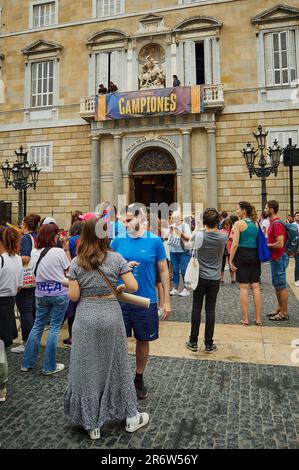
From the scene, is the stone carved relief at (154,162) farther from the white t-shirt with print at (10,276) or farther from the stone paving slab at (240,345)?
the white t-shirt with print at (10,276)

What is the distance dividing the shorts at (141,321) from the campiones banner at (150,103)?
15.1 meters

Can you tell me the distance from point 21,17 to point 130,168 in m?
12.2

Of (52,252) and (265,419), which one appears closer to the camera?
(265,419)

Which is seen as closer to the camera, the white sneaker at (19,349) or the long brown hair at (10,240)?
the long brown hair at (10,240)

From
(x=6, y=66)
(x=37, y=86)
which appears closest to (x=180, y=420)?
(x=37, y=86)

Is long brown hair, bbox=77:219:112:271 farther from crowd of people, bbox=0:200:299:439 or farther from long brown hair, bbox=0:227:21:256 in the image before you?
long brown hair, bbox=0:227:21:256

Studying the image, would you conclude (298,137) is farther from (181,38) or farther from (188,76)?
(181,38)

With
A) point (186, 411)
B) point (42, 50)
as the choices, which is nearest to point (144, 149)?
point (42, 50)

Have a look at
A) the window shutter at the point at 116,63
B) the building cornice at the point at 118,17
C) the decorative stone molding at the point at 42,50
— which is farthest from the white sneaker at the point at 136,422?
the decorative stone molding at the point at 42,50

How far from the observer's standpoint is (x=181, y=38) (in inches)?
706

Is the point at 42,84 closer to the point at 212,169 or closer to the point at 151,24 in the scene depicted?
the point at 151,24

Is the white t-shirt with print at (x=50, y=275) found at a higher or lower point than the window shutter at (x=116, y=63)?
lower

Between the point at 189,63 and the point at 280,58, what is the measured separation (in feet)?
15.1

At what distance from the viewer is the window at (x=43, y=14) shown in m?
20.2
